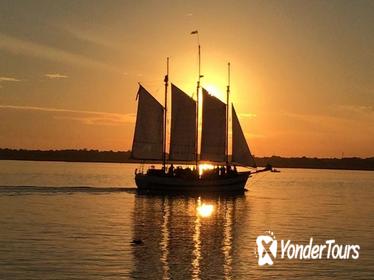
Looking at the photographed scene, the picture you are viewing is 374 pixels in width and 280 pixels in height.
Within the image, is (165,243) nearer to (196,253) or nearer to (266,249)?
(196,253)

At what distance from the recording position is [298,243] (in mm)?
39781

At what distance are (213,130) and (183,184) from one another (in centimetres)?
887

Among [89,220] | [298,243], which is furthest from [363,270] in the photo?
[89,220]

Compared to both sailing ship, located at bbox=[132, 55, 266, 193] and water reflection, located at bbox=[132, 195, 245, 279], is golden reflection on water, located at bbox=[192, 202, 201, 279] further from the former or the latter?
sailing ship, located at bbox=[132, 55, 266, 193]

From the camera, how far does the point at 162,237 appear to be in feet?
132

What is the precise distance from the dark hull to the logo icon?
3949 centimetres

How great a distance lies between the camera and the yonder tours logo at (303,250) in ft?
111

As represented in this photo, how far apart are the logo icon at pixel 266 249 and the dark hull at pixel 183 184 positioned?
1555 inches

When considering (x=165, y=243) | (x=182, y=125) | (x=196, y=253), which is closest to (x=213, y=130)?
(x=182, y=125)

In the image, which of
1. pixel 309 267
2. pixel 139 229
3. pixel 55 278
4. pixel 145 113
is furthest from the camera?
pixel 145 113

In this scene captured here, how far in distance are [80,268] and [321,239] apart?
1902 centimetres

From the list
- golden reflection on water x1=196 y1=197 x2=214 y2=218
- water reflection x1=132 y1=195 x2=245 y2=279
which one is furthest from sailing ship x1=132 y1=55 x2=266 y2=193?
water reflection x1=132 y1=195 x2=245 y2=279

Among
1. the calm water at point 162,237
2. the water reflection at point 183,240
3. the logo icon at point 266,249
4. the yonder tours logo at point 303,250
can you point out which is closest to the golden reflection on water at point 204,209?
the water reflection at point 183,240

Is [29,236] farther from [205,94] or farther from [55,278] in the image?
[205,94]
